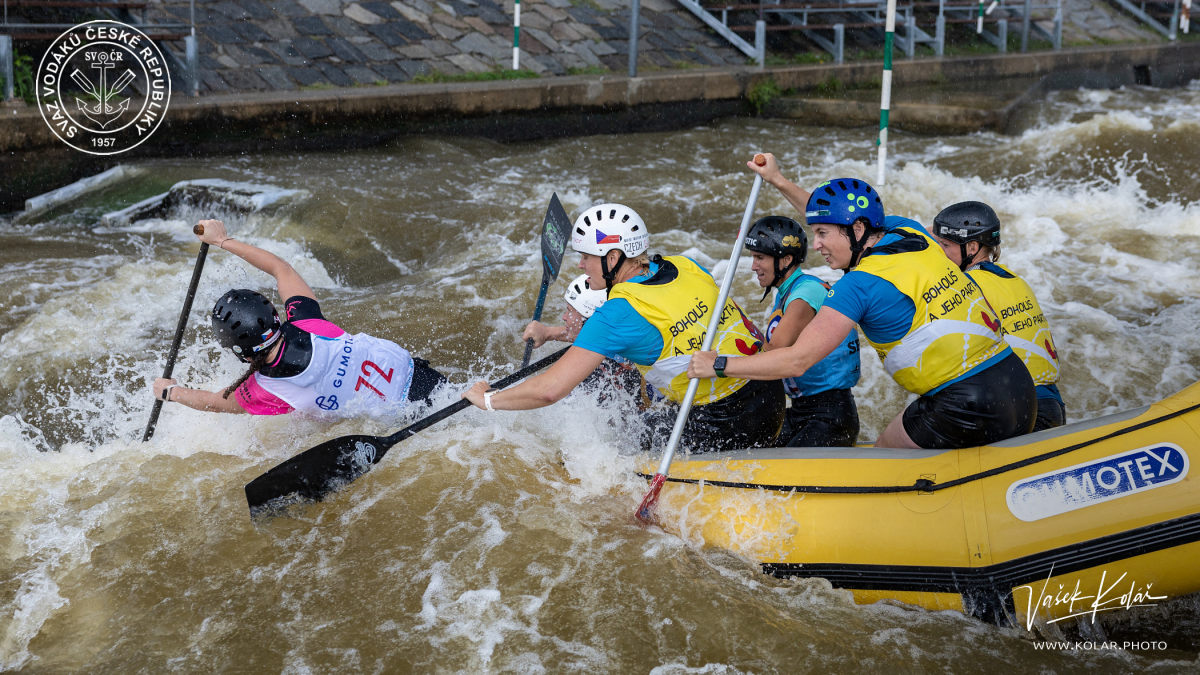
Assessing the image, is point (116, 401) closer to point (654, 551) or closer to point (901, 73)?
point (654, 551)

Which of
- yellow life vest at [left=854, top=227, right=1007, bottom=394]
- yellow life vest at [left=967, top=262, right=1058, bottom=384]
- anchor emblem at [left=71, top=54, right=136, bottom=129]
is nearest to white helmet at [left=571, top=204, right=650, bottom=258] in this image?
yellow life vest at [left=854, top=227, right=1007, bottom=394]

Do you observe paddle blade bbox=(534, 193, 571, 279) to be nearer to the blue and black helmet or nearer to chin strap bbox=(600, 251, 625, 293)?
chin strap bbox=(600, 251, 625, 293)

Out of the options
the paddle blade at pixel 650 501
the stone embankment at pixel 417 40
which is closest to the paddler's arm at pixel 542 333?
the paddle blade at pixel 650 501

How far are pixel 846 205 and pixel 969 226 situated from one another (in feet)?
3.51

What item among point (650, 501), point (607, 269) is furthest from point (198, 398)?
point (650, 501)

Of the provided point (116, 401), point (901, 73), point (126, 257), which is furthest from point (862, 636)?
point (901, 73)

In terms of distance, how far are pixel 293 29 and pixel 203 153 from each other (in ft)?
7.53

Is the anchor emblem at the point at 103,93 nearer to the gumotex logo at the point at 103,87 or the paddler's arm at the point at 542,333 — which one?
the gumotex logo at the point at 103,87

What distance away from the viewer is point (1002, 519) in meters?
3.55

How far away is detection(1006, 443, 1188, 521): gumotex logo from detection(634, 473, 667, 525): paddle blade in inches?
50.4

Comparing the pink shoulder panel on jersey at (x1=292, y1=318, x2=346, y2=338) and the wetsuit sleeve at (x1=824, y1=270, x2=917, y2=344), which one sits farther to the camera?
the pink shoulder panel on jersey at (x1=292, y1=318, x2=346, y2=338)

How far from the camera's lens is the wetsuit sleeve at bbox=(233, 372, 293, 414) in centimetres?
432

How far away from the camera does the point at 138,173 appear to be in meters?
9.27
